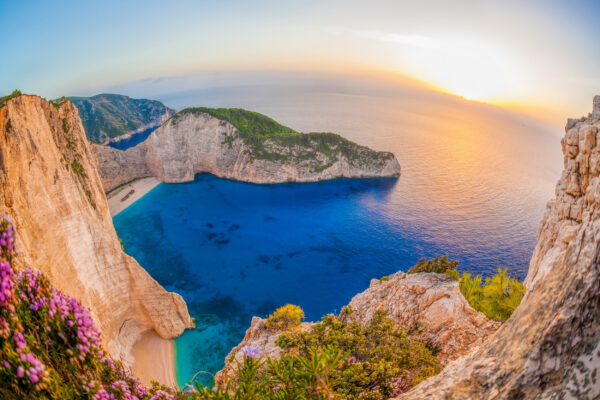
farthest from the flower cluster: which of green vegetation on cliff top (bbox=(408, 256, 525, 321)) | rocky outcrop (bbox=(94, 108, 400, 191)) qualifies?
rocky outcrop (bbox=(94, 108, 400, 191))

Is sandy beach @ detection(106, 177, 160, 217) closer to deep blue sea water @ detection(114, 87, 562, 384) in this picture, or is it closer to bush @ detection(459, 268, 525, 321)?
deep blue sea water @ detection(114, 87, 562, 384)

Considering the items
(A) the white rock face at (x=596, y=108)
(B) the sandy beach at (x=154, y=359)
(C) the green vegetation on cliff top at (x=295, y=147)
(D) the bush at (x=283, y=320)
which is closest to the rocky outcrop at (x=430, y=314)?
(D) the bush at (x=283, y=320)

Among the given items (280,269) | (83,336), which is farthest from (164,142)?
(83,336)

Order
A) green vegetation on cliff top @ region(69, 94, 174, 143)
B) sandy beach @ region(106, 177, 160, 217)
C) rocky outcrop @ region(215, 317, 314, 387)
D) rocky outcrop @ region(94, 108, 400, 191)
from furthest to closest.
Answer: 1. green vegetation on cliff top @ region(69, 94, 174, 143)
2. rocky outcrop @ region(94, 108, 400, 191)
3. sandy beach @ region(106, 177, 160, 217)
4. rocky outcrop @ region(215, 317, 314, 387)

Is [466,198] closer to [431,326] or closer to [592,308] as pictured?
[431,326]

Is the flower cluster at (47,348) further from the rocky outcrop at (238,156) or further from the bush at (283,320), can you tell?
the rocky outcrop at (238,156)

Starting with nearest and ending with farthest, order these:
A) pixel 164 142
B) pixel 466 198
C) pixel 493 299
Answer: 1. pixel 493 299
2. pixel 466 198
3. pixel 164 142
